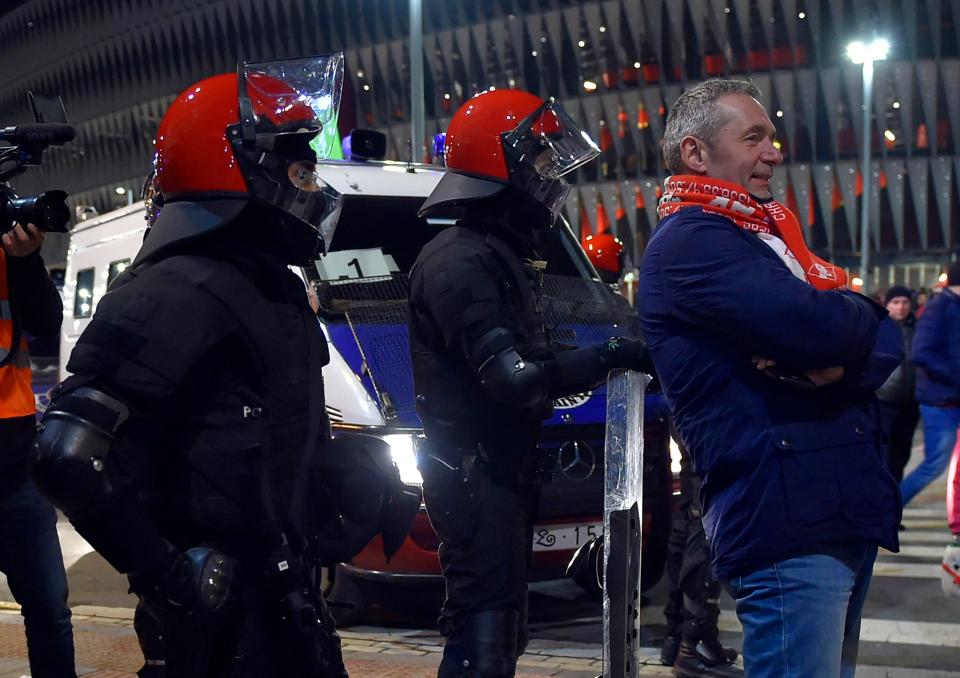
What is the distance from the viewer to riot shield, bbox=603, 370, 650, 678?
2.40 metres

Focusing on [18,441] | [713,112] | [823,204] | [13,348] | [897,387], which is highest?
[713,112]

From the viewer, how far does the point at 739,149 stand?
2.62 metres

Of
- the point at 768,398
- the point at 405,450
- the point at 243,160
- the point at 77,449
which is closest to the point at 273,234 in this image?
the point at 243,160

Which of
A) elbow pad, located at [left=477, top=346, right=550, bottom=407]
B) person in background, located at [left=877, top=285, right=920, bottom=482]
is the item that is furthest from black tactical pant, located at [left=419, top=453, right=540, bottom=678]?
person in background, located at [left=877, top=285, right=920, bottom=482]

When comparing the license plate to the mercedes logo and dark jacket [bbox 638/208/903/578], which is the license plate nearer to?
the mercedes logo

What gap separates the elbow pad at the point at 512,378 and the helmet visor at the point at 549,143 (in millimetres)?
798

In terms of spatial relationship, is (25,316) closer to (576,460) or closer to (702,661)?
(576,460)

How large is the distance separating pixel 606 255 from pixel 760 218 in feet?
13.0

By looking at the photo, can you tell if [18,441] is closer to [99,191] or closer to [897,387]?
[897,387]

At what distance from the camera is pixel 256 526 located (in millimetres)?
2371

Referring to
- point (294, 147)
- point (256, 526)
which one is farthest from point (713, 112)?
point (256, 526)

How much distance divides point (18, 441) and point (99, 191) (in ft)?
207

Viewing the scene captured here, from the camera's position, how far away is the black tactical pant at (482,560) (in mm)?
3371

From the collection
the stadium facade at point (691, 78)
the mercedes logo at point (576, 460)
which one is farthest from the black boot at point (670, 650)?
the stadium facade at point (691, 78)
